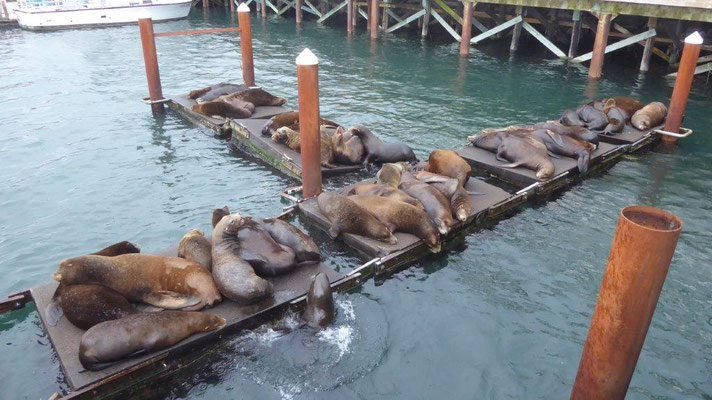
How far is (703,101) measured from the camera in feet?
50.3

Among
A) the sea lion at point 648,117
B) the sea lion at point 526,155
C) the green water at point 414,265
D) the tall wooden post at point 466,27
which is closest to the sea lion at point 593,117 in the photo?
the sea lion at point 648,117

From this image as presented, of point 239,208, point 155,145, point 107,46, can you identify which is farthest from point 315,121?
point 107,46

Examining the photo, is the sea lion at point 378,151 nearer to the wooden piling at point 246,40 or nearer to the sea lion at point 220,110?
the sea lion at point 220,110

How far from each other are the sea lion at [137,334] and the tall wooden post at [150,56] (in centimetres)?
945

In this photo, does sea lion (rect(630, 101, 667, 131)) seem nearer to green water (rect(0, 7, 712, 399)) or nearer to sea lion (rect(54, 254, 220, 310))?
green water (rect(0, 7, 712, 399))

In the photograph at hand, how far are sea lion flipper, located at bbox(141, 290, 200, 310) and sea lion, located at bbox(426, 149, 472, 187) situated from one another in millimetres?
4543

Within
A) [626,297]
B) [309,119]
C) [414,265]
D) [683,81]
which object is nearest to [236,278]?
[414,265]

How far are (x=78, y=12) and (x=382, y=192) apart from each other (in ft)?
90.6

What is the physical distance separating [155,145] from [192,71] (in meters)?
8.31

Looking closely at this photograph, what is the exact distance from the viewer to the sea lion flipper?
Result: 5.53 metres

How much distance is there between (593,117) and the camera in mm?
11828

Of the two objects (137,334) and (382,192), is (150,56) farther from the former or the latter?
(137,334)

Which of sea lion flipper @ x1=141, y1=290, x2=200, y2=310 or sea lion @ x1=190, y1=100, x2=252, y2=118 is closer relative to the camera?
sea lion flipper @ x1=141, y1=290, x2=200, y2=310

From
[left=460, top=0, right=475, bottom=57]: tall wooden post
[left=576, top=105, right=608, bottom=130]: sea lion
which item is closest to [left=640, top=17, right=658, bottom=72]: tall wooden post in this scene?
[left=460, top=0, right=475, bottom=57]: tall wooden post
